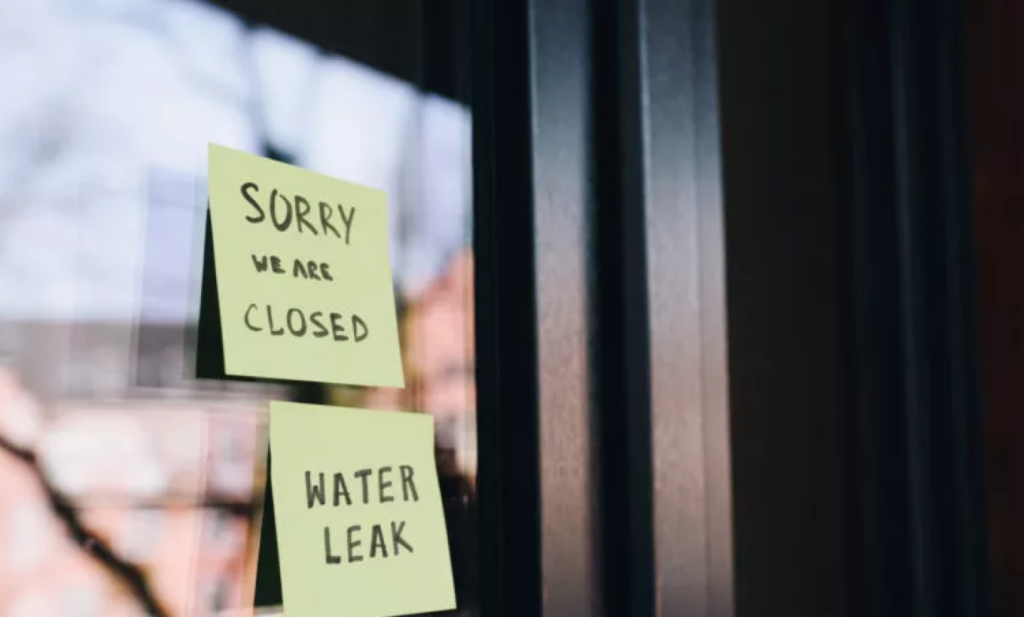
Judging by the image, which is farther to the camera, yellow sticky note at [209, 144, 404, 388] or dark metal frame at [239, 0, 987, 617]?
dark metal frame at [239, 0, 987, 617]

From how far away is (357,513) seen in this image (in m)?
0.69

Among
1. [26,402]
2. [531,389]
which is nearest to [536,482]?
[531,389]

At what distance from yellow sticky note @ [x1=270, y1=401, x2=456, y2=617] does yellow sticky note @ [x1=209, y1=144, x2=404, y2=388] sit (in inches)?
1.2

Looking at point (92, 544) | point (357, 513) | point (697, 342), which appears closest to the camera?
point (92, 544)

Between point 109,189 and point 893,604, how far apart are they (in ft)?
3.19

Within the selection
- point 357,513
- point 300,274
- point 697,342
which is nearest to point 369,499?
point 357,513

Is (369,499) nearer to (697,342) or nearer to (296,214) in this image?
(296,214)

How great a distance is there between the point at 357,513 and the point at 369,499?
14 millimetres

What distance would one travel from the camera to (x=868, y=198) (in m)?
1.30

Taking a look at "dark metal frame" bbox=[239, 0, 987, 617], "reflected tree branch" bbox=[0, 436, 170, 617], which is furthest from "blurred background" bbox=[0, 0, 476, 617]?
"dark metal frame" bbox=[239, 0, 987, 617]

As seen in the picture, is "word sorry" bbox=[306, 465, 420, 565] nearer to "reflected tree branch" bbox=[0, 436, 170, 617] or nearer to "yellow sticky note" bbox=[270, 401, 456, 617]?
"yellow sticky note" bbox=[270, 401, 456, 617]

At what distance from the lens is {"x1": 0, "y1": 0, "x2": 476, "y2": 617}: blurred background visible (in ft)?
1.88

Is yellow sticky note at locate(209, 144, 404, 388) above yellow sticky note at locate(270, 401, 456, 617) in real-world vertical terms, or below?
above

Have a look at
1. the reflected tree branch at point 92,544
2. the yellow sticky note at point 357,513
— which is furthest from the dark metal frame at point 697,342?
the reflected tree branch at point 92,544
